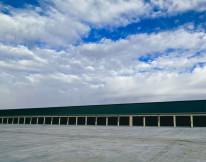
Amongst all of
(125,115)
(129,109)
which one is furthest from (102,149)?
(129,109)

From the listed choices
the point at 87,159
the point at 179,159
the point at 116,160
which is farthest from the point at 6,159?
the point at 179,159

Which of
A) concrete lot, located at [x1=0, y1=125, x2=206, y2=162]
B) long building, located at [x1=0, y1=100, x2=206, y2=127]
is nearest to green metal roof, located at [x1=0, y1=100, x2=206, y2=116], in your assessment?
long building, located at [x1=0, y1=100, x2=206, y2=127]

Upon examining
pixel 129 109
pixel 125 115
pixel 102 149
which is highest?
pixel 129 109

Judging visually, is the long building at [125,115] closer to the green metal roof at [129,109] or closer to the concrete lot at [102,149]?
the green metal roof at [129,109]

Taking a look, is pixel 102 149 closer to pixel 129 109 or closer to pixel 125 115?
pixel 125 115

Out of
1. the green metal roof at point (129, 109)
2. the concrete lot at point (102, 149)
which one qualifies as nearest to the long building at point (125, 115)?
the green metal roof at point (129, 109)

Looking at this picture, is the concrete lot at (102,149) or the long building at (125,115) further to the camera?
the long building at (125,115)

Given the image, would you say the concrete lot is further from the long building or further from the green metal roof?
the green metal roof

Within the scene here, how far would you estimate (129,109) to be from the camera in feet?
144

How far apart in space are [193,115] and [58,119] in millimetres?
37407

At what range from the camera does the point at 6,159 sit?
7.62m

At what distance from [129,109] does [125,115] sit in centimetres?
256

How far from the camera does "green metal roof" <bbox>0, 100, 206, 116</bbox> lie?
37.4 m

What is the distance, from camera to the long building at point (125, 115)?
3653 cm
